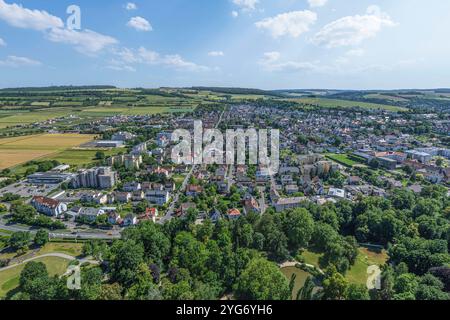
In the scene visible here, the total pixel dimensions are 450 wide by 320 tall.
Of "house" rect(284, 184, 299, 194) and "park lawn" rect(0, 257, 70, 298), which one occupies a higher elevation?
"house" rect(284, 184, 299, 194)

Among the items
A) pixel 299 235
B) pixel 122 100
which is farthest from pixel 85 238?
pixel 122 100

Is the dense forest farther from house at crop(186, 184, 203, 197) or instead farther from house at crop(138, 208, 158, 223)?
house at crop(186, 184, 203, 197)

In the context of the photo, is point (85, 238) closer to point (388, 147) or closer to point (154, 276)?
point (154, 276)

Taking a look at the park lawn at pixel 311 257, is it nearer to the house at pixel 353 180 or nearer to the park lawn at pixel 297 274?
the park lawn at pixel 297 274

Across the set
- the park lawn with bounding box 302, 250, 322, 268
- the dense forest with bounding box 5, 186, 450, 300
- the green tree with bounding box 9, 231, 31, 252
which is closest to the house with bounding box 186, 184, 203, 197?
the dense forest with bounding box 5, 186, 450, 300

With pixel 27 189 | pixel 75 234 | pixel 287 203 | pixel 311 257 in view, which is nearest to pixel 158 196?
pixel 75 234

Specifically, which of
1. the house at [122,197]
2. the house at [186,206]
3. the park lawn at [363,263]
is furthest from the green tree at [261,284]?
the house at [122,197]
